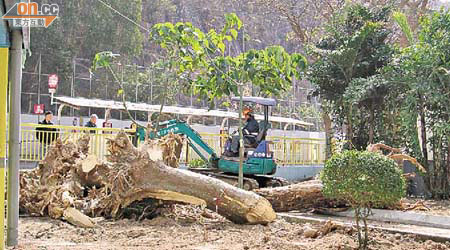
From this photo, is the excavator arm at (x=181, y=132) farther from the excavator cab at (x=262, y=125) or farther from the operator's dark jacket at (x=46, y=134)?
the operator's dark jacket at (x=46, y=134)

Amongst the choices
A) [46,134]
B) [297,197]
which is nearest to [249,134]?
[297,197]

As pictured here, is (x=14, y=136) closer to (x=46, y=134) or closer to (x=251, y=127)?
(x=251, y=127)

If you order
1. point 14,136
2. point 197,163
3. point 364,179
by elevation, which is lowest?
point 197,163

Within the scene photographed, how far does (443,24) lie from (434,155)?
10.3ft

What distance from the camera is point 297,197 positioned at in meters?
10.2

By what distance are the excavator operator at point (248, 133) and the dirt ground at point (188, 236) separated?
4.58 meters

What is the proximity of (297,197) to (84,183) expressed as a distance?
3.71 m

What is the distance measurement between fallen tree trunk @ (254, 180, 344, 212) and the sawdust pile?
1851 mm

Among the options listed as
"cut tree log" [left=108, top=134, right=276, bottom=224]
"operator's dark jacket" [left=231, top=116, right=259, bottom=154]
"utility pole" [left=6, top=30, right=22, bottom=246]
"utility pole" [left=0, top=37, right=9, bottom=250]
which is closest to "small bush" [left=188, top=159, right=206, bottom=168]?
"operator's dark jacket" [left=231, top=116, right=259, bottom=154]

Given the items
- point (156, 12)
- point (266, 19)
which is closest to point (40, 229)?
point (156, 12)

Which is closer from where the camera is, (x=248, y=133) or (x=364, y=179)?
(x=364, y=179)

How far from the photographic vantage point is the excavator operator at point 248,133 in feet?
43.9

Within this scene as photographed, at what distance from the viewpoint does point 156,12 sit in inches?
1839

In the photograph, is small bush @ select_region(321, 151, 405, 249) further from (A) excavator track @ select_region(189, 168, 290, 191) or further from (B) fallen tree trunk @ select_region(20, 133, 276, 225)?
(A) excavator track @ select_region(189, 168, 290, 191)
